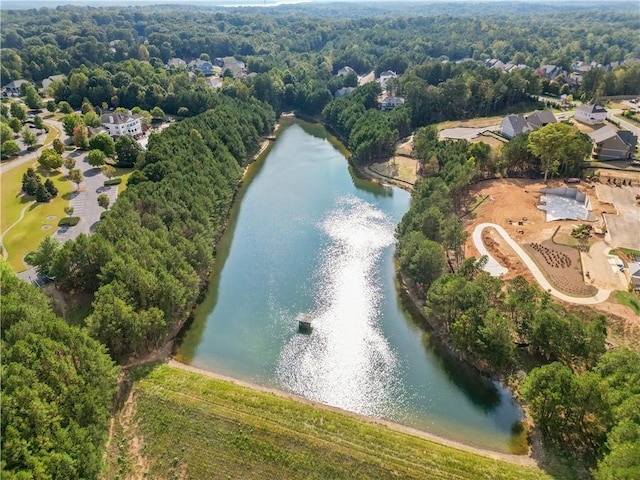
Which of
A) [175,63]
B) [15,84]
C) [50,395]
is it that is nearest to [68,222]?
[50,395]

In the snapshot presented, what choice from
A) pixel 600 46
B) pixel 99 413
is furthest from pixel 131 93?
pixel 600 46

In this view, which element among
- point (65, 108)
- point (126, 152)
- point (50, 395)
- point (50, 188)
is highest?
point (50, 395)

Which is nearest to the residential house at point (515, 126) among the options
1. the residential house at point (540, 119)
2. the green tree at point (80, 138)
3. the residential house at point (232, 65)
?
the residential house at point (540, 119)

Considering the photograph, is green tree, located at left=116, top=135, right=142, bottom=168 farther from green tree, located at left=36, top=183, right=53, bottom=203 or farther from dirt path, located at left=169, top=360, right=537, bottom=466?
dirt path, located at left=169, top=360, right=537, bottom=466

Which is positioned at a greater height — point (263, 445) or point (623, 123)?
point (263, 445)

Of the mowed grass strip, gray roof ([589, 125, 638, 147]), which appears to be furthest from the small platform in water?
gray roof ([589, 125, 638, 147])

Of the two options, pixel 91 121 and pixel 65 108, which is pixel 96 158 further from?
pixel 65 108
